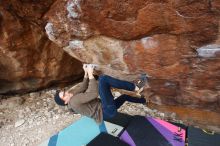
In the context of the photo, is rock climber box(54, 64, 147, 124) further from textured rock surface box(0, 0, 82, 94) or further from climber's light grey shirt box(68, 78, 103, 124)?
textured rock surface box(0, 0, 82, 94)

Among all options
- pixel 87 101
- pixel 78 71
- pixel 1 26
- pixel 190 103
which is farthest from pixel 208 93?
pixel 1 26

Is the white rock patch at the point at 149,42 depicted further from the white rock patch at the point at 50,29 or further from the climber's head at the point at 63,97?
the white rock patch at the point at 50,29

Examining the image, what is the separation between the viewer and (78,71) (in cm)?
566

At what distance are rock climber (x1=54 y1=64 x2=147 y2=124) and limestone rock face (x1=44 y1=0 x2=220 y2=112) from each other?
0.39 meters

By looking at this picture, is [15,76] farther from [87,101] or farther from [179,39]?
[179,39]

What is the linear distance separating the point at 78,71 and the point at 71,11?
2.09 metres

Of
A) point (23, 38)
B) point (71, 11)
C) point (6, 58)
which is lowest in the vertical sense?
point (6, 58)

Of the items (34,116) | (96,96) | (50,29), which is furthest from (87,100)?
(34,116)

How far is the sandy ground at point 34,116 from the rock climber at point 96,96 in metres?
1.24

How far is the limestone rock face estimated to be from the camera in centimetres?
333

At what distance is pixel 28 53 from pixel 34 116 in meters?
1.07

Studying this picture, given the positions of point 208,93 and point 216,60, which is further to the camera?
point 208,93

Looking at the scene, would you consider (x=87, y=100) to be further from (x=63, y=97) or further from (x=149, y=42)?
(x=149, y=42)

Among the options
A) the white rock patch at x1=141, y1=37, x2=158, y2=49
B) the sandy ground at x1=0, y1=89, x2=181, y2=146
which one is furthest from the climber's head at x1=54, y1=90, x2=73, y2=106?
the sandy ground at x1=0, y1=89, x2=181, y2=146
